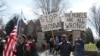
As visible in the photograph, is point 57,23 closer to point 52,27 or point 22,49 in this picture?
point 52,27

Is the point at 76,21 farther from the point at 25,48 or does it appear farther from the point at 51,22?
the point at 25,48

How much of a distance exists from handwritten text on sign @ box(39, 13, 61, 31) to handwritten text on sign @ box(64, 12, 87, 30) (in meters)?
0.49

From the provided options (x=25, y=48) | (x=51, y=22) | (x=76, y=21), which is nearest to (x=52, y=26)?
(x=51, y=22)

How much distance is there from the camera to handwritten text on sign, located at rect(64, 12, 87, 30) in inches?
660

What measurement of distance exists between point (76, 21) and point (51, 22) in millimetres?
1145

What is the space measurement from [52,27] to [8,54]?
4.62 meters

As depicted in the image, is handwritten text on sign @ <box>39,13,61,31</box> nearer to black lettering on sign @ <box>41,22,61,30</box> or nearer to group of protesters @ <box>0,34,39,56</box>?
black lettering on sign @ <box>41,22,61,30</box>

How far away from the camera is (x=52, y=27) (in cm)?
1691

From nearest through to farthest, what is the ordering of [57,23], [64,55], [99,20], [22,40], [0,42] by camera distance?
[22,40]
[64,55]
[57,23]
[0,42]
[99,20]

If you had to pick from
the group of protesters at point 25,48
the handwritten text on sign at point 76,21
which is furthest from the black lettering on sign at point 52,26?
the group of protesters at point 25,48

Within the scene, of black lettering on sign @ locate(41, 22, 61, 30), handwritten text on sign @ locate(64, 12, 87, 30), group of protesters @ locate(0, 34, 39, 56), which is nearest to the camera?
group of protesters @ locate(0, 34, 39, 56)

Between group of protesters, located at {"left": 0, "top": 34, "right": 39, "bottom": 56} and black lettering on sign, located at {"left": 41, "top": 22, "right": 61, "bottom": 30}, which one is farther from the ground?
black lettering on sign, located at {"left": 41, "top": 22, "right": 61, "bottom": 30}

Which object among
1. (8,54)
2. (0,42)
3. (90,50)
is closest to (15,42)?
(8,54)

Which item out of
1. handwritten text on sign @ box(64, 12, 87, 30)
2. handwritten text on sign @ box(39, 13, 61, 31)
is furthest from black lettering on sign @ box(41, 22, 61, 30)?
handwritten text on sign @ box(64, 12, 87, 30)
